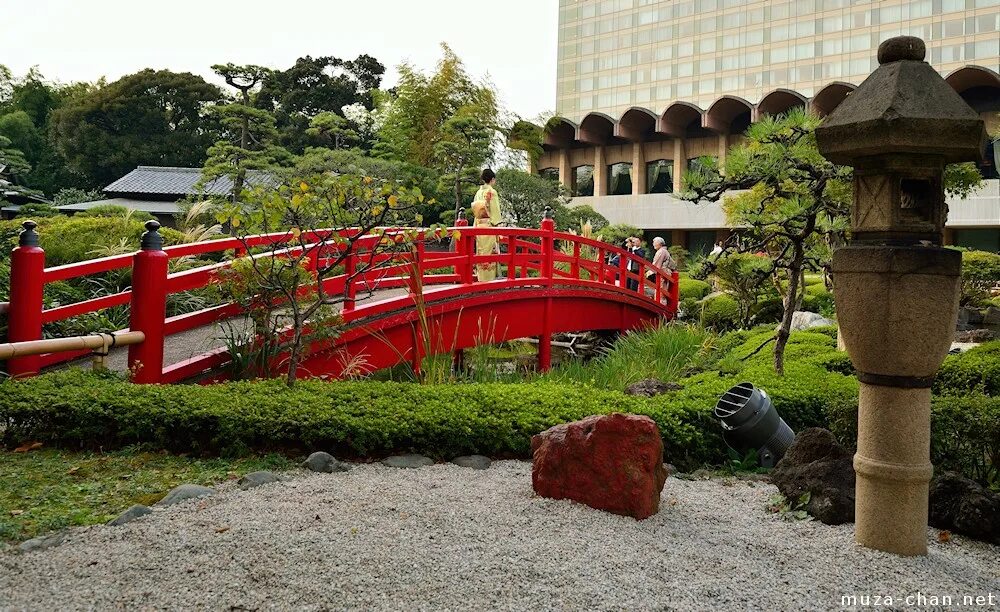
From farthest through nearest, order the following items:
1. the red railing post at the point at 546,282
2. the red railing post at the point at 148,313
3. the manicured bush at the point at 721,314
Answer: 1. the manicured bush at the point at 721,314
2. the red railing post at the point at 546,282
3. the red railing post at the point at 148,313

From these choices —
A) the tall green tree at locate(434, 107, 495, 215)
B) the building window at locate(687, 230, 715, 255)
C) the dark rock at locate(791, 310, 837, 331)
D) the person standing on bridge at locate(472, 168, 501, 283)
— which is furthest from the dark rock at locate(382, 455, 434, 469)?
the building window at locate(687, 230, 715, 255)

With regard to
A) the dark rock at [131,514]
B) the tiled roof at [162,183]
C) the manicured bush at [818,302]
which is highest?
the tiled roof at [162,183]

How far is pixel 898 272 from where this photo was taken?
3.04 metres

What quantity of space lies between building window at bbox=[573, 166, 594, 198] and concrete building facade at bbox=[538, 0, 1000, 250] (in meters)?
0.07

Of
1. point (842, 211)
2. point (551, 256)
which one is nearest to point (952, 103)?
point (842, 211)

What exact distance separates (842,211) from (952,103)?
377cm

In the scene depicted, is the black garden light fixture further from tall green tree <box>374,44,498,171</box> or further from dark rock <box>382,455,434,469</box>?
tall green tree <box>374,44,498,171</box>

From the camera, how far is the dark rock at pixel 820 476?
3.61m

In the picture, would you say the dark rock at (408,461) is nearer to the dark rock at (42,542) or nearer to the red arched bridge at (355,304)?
the dark rock at (42,542)

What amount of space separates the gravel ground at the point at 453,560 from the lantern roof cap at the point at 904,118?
1.72 m

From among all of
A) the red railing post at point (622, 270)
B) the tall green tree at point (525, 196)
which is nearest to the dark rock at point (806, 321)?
the red railing post at point (622, 270)

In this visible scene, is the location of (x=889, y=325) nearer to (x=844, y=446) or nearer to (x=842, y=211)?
(x=844, y=446)

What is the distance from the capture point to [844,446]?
4277 mm

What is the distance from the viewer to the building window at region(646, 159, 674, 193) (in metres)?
32.0
